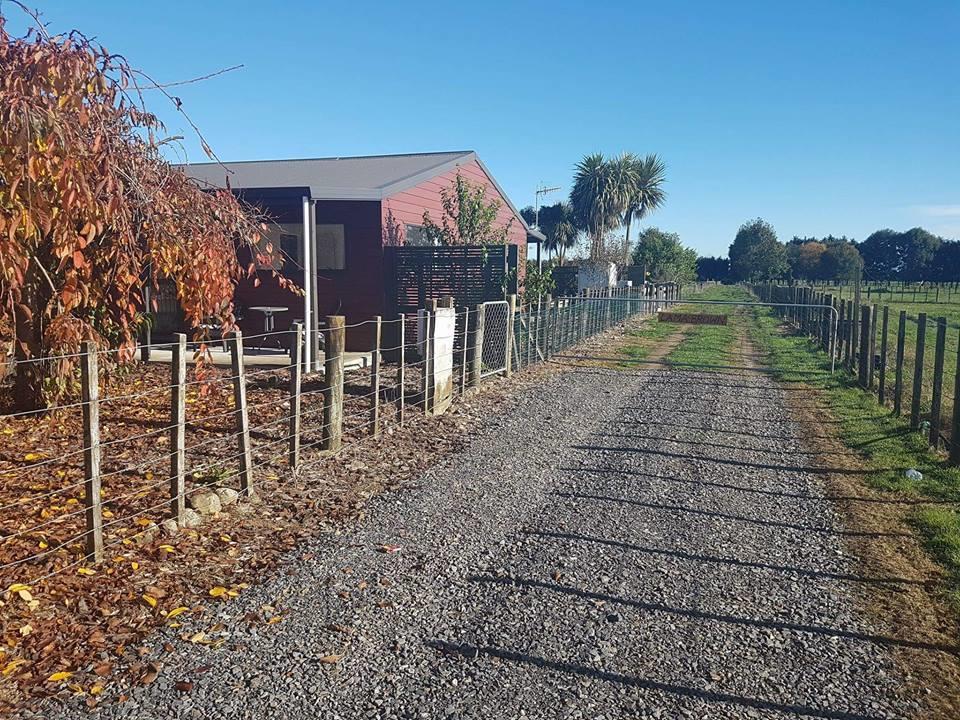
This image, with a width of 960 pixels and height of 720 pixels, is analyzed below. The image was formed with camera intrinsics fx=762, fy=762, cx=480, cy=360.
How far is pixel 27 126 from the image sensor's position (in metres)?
4.40

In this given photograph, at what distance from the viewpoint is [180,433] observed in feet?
17.8

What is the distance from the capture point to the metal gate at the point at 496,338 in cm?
1348

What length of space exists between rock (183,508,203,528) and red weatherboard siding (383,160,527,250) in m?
10.8

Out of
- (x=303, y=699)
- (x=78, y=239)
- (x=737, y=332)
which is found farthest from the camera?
A: (x=737, y=332)

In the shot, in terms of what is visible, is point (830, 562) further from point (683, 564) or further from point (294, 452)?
point (294, 452)

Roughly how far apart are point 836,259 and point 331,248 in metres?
97.1

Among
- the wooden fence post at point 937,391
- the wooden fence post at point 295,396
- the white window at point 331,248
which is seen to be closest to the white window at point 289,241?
the white window at point 331,248

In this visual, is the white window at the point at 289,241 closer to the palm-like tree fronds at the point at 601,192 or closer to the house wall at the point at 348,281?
the house wall at the point at 348,281

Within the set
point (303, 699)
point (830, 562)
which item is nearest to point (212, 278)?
point (303, 699)

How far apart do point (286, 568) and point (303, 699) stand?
61.6 inches

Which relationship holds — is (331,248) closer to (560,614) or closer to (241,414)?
(241,414)

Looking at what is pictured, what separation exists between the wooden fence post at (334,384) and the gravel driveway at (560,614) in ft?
3.63

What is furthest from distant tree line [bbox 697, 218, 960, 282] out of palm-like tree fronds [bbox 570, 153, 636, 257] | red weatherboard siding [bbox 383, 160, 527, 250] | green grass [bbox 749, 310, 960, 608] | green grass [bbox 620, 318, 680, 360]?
green grass [bbox 749, 310, 960, 608]

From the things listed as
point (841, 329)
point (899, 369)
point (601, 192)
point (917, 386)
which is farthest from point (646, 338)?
point (601, 192)
